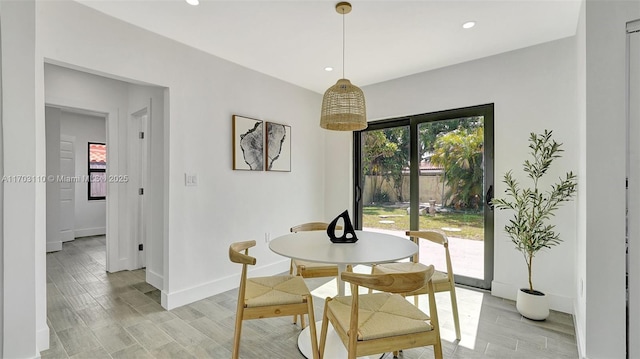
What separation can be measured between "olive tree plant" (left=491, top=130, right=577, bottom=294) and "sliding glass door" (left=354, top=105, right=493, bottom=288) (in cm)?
29

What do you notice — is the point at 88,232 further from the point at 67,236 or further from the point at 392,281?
the point at 392,281

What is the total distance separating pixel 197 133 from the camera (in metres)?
2.93

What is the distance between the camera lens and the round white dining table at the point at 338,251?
1707 mm

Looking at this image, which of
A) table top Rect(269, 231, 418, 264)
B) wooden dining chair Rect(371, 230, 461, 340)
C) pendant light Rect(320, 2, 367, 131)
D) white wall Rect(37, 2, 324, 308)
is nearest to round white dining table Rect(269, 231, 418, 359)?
table top Rect(269, 231, 418, 264)

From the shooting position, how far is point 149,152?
10.6ft

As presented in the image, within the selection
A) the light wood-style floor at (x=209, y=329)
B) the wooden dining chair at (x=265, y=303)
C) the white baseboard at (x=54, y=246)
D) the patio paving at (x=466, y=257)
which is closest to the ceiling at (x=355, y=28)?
the wooden dining chair at (x=265, y=303)

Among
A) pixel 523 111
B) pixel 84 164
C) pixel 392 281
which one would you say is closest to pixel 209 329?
pixel 392 281

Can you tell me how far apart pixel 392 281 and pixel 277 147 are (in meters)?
2.69

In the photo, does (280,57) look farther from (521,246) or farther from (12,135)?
(521,246)

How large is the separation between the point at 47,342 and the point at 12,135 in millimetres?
1455

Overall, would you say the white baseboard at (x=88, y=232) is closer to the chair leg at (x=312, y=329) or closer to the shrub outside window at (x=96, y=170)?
the shrub outside window at (x=96, y=170)

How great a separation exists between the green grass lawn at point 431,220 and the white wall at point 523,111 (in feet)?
0.82

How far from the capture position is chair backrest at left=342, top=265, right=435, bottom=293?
4.32ft
